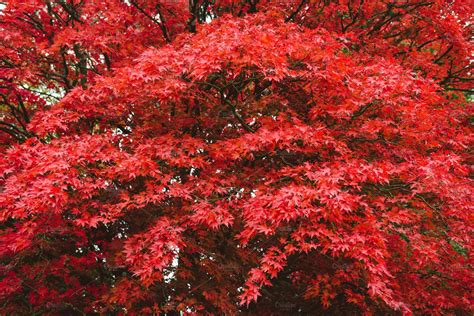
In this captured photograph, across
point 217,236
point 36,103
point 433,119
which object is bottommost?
point 217,236

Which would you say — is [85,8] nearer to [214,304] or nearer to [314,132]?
[314,132]

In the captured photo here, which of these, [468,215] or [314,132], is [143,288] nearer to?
[314,132]

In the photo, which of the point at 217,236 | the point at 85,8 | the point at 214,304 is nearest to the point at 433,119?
the point at 217,236

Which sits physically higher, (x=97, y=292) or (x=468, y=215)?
(x=468, y=215)

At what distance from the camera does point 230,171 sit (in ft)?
21.9

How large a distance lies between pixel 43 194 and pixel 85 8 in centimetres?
412

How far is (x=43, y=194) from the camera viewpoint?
15.3 ft

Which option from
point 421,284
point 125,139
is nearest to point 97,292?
point 125,139

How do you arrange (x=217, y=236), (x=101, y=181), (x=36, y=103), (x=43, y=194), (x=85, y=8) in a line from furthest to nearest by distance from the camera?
(x=36, y=103)
(x=85, y=8)
(x=217, y=236)
(x=101, y=181)
(x=43, y=194)

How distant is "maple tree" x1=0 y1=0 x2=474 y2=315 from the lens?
199 inches

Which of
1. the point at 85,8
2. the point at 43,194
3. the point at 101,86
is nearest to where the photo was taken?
the point at 43,194

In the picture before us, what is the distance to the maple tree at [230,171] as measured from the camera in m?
5.06

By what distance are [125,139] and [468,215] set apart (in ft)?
16.6

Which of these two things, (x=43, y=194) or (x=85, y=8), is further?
(x=85, y=8)
